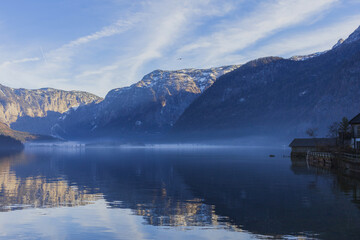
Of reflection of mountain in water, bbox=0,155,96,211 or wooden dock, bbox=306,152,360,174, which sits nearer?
reflection of mountain in water, bbox=0,155,96,211

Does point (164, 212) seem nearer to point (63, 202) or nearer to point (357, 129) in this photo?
point (63, 202)

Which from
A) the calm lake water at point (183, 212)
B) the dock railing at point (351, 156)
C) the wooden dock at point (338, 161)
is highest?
the dock railing at point (351, 156)

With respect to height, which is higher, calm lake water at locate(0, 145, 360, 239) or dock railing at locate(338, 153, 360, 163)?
dock railing at locate(338, 153, 360, 163)

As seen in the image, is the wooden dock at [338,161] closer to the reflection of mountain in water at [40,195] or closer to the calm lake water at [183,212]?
the calm lake water at [183,212]

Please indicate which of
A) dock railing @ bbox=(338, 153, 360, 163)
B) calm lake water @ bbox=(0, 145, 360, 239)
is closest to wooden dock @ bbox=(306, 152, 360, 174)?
dock railing @ bbox=(338, 153, 360, 163)

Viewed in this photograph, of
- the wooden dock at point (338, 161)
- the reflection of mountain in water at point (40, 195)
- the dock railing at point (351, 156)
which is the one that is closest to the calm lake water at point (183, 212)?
the reflection of mountain in water at point (40, 195)

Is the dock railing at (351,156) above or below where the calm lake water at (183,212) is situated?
above

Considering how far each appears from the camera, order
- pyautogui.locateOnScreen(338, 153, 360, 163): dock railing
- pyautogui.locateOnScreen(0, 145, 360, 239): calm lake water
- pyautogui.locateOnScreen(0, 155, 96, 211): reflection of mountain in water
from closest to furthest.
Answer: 1. pyautogui.locateOnScreen(0, 145, 360, 239): calm lake water
2. pyautogui.locateOnScreen(0, 155, 96, 211): reflection of mountain in water
3. pyautogui.locateOnScreen(338, 153, 360, 163): dock railing

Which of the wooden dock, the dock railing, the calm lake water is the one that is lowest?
the calm lake water

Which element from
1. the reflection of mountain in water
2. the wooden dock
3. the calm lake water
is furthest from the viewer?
the wooden dock

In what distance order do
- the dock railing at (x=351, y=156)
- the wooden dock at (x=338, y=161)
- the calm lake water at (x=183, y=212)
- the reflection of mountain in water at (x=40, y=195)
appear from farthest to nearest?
the wooden dock at (x=338, y=161) → the dock railing at (x=351, y=156) → the reflection of mountain in water at (x=40, y=195) → the calm lake water at (x=183, y=212)

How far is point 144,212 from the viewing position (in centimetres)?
3631

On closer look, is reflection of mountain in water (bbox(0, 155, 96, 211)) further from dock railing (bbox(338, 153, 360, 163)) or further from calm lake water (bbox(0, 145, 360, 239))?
dock railing (bbox(338, 153, 360, 163))

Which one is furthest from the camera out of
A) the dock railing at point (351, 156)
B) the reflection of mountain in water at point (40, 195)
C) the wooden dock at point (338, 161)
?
the wooden dock at point (338, 161)
